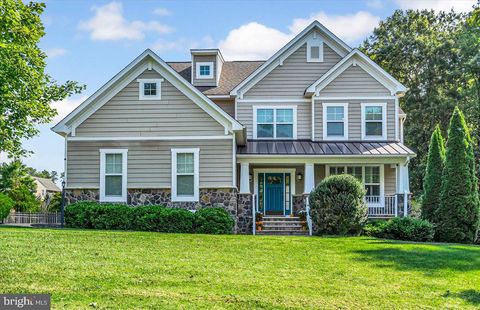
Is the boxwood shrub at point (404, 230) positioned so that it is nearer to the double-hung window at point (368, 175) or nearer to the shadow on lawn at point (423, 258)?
the double-hung window at point (368, 175)

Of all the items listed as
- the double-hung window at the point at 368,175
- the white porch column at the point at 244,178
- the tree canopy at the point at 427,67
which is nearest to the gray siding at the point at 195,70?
the white porch column at the point at 244,178

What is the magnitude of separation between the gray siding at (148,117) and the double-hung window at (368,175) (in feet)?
19.2

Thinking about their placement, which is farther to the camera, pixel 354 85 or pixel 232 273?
pixel 354 85

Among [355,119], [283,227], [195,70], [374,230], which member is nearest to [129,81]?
[195,70]

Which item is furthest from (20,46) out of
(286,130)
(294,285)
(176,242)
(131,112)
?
(294,285)

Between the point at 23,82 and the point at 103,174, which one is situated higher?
the point at 23,82

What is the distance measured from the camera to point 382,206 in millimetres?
20547

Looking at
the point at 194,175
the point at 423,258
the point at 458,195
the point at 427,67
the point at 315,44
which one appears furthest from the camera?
the point at 427,67

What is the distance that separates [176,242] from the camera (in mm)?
12766

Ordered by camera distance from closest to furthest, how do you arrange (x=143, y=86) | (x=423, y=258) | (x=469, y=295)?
(x=469, y=295)
(x=423, y=258)
(x=143, y=86)

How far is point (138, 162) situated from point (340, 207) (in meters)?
7.20

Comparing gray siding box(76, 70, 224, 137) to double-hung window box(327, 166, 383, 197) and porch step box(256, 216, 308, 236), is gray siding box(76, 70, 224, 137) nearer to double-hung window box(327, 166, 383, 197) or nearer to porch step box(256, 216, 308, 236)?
porch step box(256, 216, 308, 236)

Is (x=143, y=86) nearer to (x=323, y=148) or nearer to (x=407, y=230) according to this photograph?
(x=323, y=148)

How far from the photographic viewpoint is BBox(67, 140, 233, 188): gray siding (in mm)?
18500
